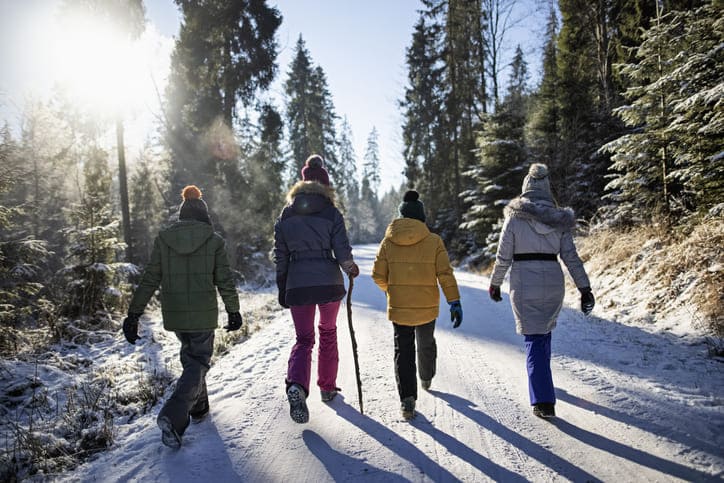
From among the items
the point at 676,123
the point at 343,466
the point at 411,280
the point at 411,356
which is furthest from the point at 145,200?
the point at 676,123

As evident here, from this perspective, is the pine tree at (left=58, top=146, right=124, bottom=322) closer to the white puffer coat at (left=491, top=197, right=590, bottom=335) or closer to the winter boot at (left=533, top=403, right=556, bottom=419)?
the white puffer coat at (left=491, top=197, right=590, bottom=335)

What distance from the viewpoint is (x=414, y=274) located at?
3740mm

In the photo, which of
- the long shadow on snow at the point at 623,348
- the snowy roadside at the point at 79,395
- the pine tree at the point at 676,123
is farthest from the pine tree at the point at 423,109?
the snowy roadside at the point at 79,395

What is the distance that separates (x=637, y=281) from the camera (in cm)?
689

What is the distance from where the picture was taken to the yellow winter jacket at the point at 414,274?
12.1 feet

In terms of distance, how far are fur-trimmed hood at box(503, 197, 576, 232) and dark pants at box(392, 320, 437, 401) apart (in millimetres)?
1490

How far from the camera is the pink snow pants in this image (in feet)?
11.5

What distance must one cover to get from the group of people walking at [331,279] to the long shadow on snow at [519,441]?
1.53ft

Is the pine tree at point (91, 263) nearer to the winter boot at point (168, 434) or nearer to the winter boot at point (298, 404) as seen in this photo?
the winter boot at point (168, 434)

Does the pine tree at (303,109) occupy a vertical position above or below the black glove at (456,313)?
above

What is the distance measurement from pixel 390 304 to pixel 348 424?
3.93ft

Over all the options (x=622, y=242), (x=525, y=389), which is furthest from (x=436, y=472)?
(x=622, y=242)

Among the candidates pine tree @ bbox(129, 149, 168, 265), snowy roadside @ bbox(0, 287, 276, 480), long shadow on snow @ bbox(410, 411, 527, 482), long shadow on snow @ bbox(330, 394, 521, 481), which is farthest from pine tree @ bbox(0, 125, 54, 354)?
pine tree @ bbox(129, 149, 168, 265)

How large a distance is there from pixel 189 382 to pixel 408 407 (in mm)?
1991
